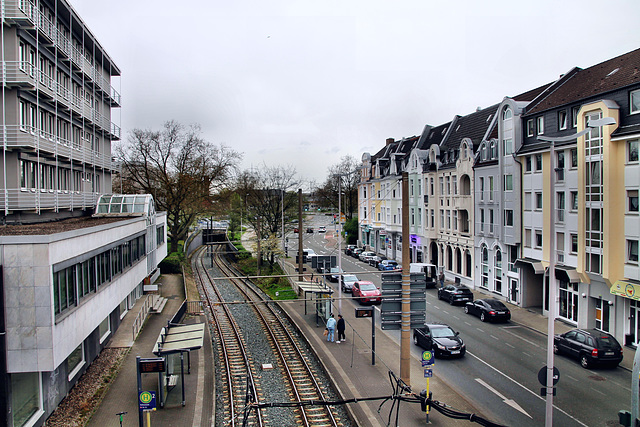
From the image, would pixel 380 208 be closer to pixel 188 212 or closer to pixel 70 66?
pixel 188 212

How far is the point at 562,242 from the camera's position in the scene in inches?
1109

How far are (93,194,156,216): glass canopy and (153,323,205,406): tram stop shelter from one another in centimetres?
1315

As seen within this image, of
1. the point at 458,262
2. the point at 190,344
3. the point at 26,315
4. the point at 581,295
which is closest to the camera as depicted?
the point at 26,315

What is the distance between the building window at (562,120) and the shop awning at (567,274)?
806cm

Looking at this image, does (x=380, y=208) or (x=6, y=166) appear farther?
(x=380, y=208)

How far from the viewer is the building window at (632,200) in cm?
2292

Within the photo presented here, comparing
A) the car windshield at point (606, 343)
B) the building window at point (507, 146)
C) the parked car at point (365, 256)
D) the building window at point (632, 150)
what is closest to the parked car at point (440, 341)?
the car windshield at point (606, 343)

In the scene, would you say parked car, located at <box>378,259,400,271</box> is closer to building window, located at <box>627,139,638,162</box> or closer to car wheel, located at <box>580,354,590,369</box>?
building window, located at <box>627,139,638,162</box>

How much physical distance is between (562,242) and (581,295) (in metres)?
3.17

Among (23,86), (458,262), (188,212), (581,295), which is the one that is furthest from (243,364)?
(188,212)

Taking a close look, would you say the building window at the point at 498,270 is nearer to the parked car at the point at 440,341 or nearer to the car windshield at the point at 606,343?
the parked car at the point at 440,341

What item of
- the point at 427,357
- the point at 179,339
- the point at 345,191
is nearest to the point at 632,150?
the point at 427,357

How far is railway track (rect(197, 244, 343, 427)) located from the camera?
15.4m

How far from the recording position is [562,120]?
2878cm
